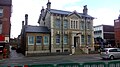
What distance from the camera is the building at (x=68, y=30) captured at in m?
40.1

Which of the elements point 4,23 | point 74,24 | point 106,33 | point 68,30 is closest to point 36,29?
point 68,30

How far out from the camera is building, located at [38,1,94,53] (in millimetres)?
40094

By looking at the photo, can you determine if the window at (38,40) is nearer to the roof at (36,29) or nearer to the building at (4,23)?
the roof at (36,29)

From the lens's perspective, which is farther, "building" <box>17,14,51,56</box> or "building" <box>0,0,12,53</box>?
"building" <box>17,14,51,56</box>

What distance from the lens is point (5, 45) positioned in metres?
34.2

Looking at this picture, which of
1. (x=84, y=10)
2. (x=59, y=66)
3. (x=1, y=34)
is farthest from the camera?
(x=84, y=10)

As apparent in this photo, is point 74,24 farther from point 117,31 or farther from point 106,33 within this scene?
point 106,33

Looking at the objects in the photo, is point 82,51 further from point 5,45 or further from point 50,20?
point 5,45

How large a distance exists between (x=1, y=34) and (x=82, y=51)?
18.0 m

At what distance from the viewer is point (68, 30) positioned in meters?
41.7

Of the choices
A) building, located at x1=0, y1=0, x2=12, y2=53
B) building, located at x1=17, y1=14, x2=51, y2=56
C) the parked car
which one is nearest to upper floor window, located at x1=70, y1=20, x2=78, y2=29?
building, located at x1=17, y1=14, x2=51, y2=56

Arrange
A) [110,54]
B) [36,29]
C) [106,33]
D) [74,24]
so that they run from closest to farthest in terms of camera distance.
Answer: [110,54] → [36,29] → [74,24] → [106,33]

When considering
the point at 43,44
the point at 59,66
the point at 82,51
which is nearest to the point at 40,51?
the point at 43,44

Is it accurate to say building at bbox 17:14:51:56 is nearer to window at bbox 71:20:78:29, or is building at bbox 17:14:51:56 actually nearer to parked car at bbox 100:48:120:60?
window at bbox 71:20:78:29
